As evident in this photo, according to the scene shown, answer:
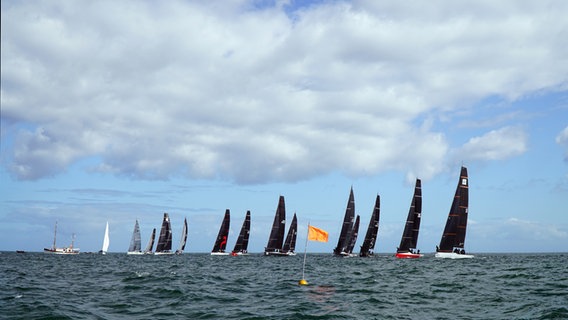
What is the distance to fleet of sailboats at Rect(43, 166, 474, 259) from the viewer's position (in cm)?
9606

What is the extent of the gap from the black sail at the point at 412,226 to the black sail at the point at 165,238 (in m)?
77.8

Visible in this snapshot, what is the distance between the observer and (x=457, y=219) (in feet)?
314

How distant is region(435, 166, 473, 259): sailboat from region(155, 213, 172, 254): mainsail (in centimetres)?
8668

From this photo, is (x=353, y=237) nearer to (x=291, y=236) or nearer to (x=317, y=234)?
(x=291, y=236)

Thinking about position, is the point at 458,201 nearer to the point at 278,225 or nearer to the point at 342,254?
the point at 342,254

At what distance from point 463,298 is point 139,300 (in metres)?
19.0

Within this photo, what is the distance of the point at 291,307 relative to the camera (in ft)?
84.7

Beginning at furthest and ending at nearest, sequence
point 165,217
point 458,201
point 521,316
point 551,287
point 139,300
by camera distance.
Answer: point 165,217, point 458,201, point 551,287, point 139,300, point 521,316

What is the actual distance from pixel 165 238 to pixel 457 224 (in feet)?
300

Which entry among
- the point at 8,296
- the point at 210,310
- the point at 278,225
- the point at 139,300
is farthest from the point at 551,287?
the point at 278,225

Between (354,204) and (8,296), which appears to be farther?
(354,204)

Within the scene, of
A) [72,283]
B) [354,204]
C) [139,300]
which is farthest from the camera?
[354,204]

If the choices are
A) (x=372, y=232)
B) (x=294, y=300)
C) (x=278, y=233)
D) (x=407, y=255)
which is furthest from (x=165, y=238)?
(x=294, y=300)

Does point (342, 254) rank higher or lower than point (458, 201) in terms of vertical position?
lower
